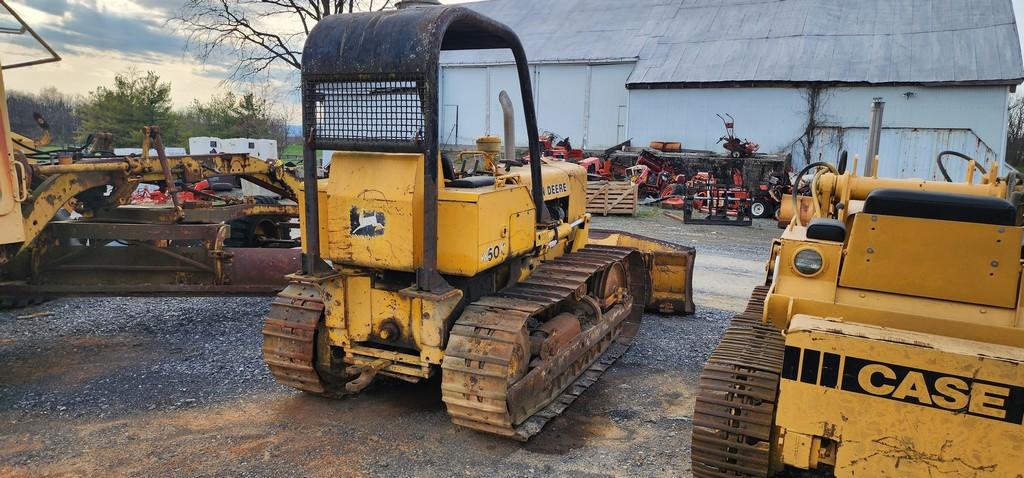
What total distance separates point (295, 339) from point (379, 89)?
190cm

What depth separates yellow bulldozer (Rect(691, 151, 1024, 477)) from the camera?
291 cm

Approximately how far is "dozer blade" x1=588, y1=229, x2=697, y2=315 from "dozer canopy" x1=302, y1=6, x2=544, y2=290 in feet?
12.8

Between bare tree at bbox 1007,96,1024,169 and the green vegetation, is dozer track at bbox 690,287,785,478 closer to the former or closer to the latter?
the green vegetation

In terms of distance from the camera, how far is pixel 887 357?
3004 mm

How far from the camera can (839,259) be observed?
366cm

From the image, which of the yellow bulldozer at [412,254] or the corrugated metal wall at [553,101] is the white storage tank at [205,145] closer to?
the corrugated metal wall at [553,101]

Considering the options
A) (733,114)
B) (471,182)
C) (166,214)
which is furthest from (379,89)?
(733,114)

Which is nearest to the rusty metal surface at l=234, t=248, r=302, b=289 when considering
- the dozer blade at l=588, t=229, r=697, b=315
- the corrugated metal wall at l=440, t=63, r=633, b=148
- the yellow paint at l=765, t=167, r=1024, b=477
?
the dozer blade at l=588, t=229, r=697, b=315

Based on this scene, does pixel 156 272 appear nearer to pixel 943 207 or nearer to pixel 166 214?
pixel 166 214

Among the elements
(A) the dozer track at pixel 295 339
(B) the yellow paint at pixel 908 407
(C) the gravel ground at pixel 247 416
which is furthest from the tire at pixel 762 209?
(B) the yellow paint at pixel 908 407

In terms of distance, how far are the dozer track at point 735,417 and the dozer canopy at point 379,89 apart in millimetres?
1856

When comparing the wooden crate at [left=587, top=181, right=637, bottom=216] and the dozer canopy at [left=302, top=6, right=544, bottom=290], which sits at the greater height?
the dozer canopy at [left=302, top=6, right=544, bottom=290]

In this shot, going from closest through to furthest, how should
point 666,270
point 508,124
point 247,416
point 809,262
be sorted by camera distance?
point 809,262 → point 247,416 → point 508,124 → point 666,270

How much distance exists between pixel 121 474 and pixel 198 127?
116 ft
